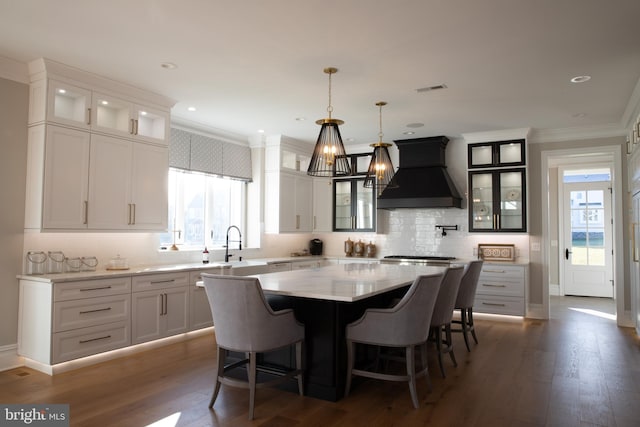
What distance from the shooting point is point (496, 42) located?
3512 millimetres

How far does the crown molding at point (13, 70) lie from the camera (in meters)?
3.96

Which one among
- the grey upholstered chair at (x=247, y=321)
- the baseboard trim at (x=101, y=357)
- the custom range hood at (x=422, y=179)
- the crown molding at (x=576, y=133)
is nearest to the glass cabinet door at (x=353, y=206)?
the custom range hood at (x=422, y=179)

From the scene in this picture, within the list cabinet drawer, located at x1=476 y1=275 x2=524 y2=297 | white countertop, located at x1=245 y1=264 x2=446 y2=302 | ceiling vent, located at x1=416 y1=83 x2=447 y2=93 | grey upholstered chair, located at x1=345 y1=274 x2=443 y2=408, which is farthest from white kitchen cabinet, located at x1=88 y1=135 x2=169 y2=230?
cabinet drawer, located at x1=476 y1=275 x2=524 y2=297

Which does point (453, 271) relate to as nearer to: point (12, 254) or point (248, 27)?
point (248, 27)

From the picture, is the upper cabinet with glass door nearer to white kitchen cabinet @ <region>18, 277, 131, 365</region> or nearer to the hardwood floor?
the hardwood floor

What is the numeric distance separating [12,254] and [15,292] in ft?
1.16

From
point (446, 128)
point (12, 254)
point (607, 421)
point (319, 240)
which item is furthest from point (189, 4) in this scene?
point (319, 240)

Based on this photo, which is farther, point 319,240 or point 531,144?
point 319,240

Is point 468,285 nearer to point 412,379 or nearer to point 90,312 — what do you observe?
point 412,379

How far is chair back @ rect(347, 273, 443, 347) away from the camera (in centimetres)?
313

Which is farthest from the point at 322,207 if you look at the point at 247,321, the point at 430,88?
the point at 247,321

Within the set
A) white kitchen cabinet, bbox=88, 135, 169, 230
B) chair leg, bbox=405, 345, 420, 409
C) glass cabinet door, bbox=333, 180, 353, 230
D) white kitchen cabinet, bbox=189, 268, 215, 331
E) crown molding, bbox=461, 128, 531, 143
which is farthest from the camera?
glass cabinet door, bbox=333, 180, 353, 230

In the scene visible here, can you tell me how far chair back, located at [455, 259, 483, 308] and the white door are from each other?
17.3 feet

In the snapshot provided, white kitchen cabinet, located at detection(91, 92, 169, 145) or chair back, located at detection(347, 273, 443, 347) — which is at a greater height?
white kitchen cabinet, located at detection(91, 92, 169, 145)
